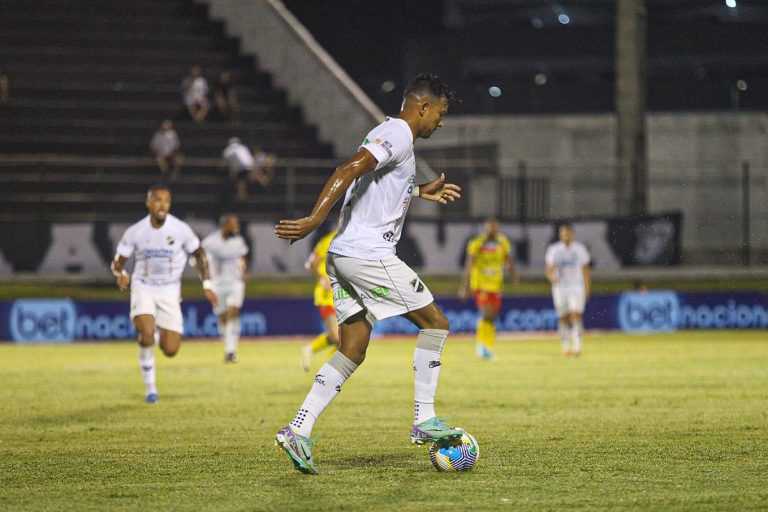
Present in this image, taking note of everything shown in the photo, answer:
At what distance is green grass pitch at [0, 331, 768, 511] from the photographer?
7.57m

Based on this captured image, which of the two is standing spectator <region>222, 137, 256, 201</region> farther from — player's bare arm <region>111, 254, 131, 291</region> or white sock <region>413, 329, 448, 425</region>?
white sock <region>413, 329, 448, 425</region>

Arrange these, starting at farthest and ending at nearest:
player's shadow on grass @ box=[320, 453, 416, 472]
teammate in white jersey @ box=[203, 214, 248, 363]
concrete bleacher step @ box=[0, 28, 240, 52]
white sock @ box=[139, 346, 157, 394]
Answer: concrete bleacher step @ box=[0, 28, 240, 52] → teammate in white jersey @ box=[203, 214, 248, 363] → white sock @ box=[139, 346, 157, 394] → player's shadow on grass @ box=[320, 453, 416, 472]

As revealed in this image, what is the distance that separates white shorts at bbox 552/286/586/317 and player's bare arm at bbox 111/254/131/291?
10999 millimetres

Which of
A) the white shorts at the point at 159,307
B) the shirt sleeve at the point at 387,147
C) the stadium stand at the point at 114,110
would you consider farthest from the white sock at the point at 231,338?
the shirt sleeve at the point at 387,147

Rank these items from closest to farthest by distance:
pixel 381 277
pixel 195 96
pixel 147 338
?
pixel 381 277 < pixel 147 338 < pixel 195 96

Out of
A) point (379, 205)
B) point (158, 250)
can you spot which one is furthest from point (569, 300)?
point (379, 205)

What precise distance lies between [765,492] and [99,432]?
614cm

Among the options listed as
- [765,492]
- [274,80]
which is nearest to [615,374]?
[765,492]

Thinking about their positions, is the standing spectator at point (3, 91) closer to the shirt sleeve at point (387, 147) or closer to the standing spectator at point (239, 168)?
the standing spectator at point (239, 168)

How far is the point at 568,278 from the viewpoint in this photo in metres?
23.3

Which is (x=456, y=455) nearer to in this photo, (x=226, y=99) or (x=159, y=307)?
(x=159, y=307)

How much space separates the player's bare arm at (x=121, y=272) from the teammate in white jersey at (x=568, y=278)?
1088 cm

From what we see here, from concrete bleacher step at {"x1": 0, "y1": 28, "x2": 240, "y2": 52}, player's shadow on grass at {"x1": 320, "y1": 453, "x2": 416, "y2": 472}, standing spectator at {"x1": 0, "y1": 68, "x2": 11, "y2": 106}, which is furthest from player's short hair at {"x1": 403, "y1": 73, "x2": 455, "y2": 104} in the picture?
concrete bleacher step at {"x1": 0, "y1": 28, "x2": 240, "y2": 52}

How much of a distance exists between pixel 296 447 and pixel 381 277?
1256 mm
